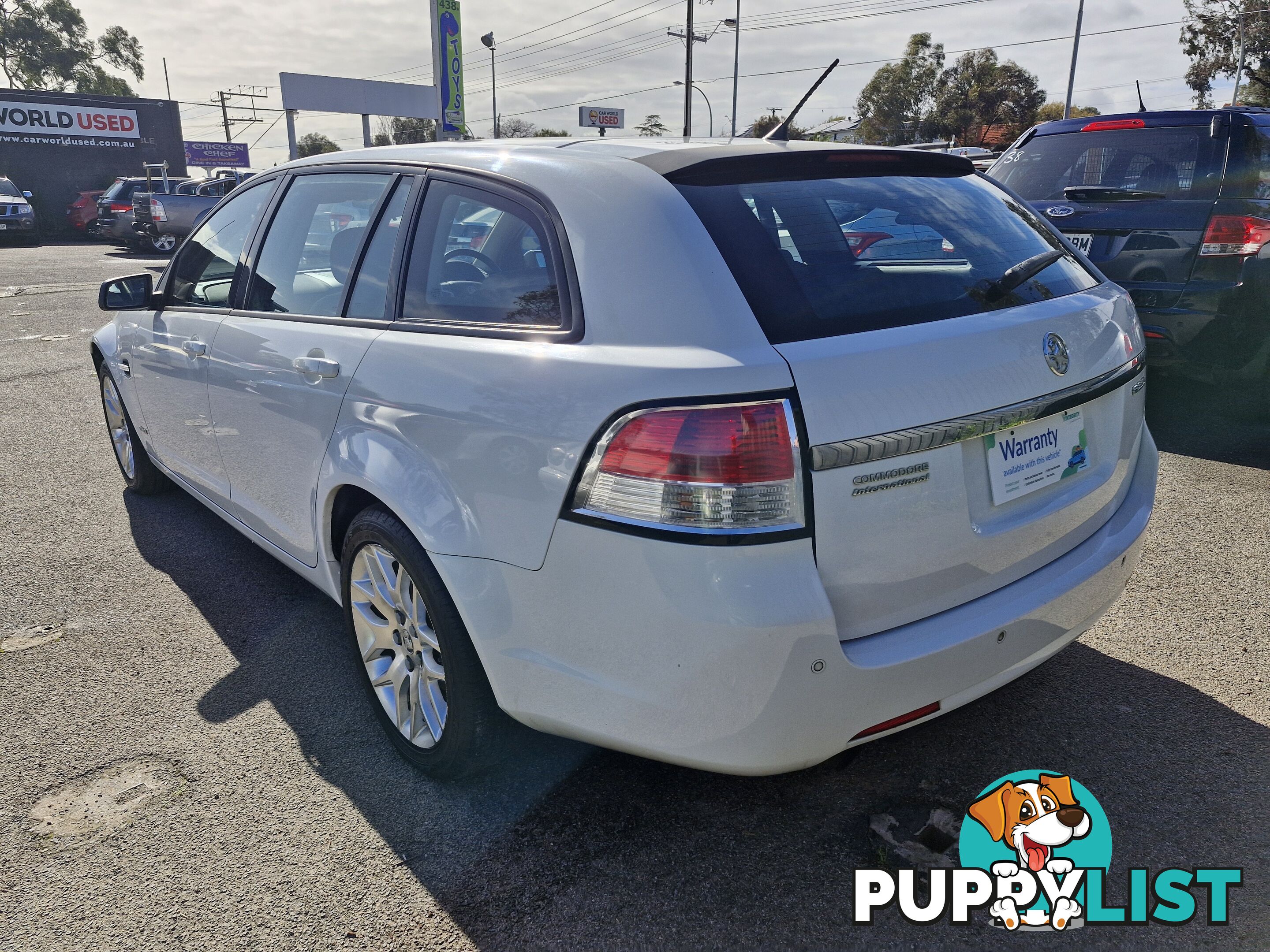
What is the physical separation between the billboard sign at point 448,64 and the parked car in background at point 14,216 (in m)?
12.2

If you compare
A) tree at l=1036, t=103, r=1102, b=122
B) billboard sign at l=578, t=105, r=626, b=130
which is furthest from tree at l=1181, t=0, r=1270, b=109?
billboard sign at l=578, t=105, r=626, b=130

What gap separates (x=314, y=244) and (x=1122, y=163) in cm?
470

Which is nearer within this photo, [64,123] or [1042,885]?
[1042,885]

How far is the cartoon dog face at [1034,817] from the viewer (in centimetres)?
221

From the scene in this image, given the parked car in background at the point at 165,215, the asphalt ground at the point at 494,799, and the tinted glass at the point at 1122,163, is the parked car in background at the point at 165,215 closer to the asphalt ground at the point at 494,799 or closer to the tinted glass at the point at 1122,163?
the tinted glass at the point at 1122,163

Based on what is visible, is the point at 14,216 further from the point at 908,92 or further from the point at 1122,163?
the point at 908,92

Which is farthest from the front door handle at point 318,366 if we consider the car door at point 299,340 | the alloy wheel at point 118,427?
the alloy wheel at point 118,427

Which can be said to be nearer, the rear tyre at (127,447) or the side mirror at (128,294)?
the side mirror at (128,294)

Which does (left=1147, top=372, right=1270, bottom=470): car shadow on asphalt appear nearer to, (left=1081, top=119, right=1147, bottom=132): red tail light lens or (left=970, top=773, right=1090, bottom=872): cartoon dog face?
(left=1081, top=119, right=1147, bottom=132): red tail light lens

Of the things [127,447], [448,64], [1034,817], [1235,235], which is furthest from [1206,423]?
[448,64]

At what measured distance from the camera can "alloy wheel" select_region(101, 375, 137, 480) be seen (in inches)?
184

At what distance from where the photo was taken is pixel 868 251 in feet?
7.20

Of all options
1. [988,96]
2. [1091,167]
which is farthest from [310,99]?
[988,96]

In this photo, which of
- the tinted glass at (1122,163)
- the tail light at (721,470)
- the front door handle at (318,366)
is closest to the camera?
the tail light at (721,470)
